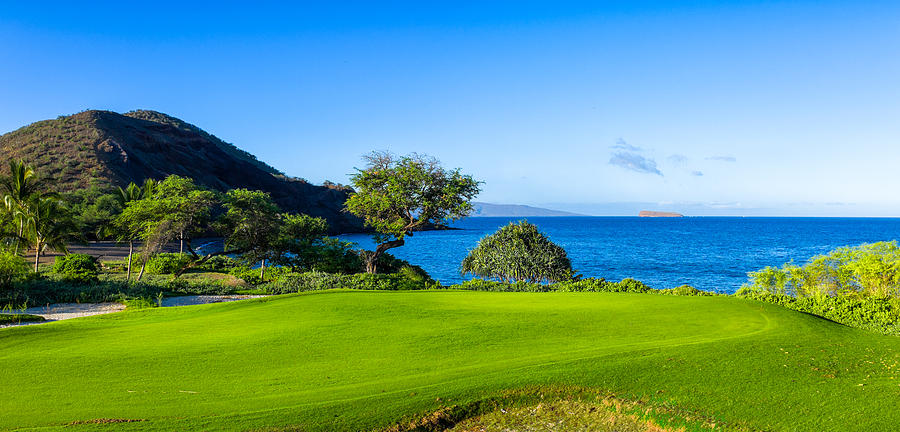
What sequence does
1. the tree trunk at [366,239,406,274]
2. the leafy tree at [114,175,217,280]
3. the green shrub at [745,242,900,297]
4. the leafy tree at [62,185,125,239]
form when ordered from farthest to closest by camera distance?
1. the leafy tree at [62,185,125,239]
2. the tree trunk at [366,239,406,274]
3. the leafy tree at [114,175,217,280]
4. the green shrub at [745,242,900,297]

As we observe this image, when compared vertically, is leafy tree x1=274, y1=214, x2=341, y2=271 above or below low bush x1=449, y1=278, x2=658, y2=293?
above

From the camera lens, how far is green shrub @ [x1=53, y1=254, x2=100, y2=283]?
20.1 meters

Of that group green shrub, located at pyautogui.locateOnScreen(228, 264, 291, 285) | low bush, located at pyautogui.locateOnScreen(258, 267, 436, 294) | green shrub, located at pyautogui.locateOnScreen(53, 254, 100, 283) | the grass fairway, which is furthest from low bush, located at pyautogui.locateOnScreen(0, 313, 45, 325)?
green shrub, located at pyautogui.locateOnScreen(228, 264, 291, 285)

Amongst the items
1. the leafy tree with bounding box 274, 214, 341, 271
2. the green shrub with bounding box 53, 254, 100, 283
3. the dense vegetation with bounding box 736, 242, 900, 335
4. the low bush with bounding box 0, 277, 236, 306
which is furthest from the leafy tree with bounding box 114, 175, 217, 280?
the dense vegetation with bounding box 736, 242, 900, 335

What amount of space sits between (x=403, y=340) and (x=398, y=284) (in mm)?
10810

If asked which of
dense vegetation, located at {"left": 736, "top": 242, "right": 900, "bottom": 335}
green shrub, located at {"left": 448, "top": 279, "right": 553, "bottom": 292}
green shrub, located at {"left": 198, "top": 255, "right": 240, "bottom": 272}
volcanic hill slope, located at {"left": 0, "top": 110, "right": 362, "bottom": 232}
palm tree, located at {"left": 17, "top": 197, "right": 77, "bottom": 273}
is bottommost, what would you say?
green shrub, located at {"left": 198, "top": 255, "right": 240, "bottom": 272}

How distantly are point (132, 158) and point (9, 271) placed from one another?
72149 mm

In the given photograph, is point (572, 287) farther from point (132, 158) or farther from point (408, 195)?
point (132, 158)

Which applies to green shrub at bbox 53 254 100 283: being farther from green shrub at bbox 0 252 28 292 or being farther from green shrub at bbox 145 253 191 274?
green shrub at bbox 145 253 191 274

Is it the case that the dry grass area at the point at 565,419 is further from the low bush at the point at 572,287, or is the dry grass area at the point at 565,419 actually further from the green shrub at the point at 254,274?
the green shrub at the point at 254,274

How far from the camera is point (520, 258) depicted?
24.1m

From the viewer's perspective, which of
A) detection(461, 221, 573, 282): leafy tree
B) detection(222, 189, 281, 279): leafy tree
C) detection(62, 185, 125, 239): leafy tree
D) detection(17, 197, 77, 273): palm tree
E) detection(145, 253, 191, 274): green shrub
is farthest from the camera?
detection(62, 185, 125, 239): leafy tree

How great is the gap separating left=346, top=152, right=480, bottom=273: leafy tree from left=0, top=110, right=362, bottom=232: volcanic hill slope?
4543 cm

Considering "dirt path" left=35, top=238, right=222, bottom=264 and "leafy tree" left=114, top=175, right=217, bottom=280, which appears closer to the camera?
"leafy tree" left=114, top=175, right=217, bottom=280
